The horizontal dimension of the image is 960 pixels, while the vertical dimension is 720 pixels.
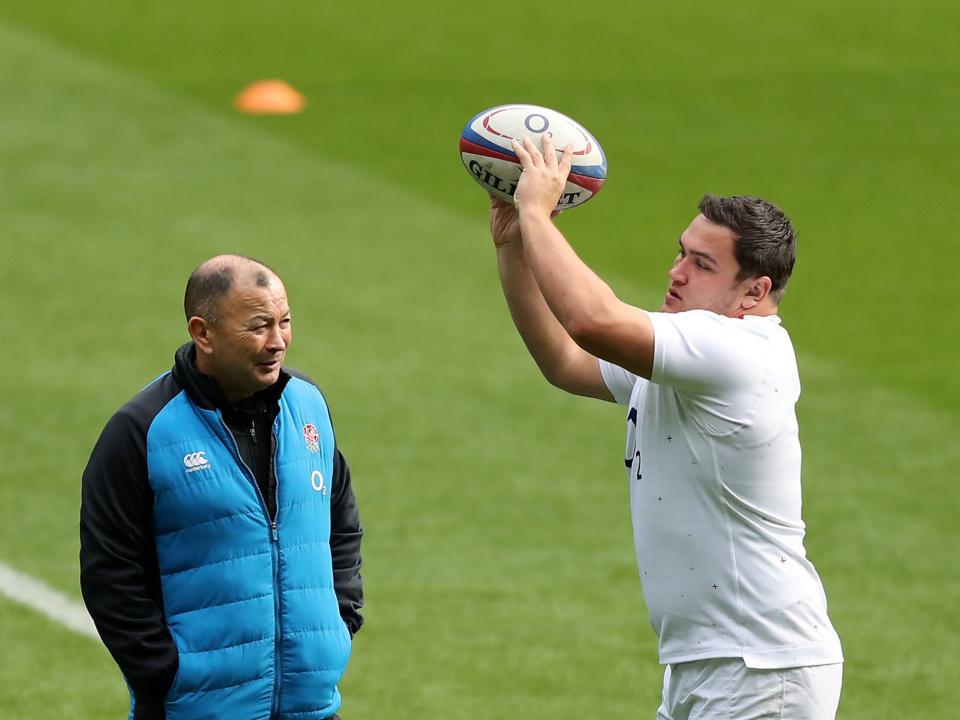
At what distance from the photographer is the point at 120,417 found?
439 centimetres

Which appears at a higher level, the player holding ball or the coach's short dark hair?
the coach's short dark hair

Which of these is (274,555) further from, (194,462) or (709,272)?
(709,272)

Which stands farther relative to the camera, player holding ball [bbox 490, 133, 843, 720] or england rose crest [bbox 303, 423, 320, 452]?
england rose crest [bbox 303, 423, 320, 452]

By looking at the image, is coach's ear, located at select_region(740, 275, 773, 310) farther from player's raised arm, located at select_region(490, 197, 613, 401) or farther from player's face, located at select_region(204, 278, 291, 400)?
player's face, located at select_region(204, 278, 291, 400)

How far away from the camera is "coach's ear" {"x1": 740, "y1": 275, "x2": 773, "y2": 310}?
14.9 feet

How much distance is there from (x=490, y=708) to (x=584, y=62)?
45.2 feet

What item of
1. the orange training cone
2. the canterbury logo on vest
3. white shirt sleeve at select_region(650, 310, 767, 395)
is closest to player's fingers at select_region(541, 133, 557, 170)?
white shirt sleeve at select_region(650, 310, 767, 395)

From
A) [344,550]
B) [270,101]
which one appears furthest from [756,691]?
[270,101]

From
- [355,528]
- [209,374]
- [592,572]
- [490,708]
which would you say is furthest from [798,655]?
[592,572]

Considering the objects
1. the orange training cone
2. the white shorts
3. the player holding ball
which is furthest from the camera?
the orange training cone

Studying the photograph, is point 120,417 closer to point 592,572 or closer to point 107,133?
point 592,572

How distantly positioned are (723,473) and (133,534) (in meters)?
1.60

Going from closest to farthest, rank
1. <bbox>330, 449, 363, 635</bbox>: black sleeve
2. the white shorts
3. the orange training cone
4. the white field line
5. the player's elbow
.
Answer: the player's elbow
the white shorts
<bbox>330, 449, 363, 635</bbox>: black sleeve
the white field line
the orange training cone

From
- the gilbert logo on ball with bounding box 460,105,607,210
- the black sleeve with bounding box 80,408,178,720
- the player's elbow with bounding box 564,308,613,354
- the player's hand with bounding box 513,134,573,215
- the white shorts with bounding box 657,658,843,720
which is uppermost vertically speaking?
the gilbert logo on ball with bounding box 460,105,607,210
